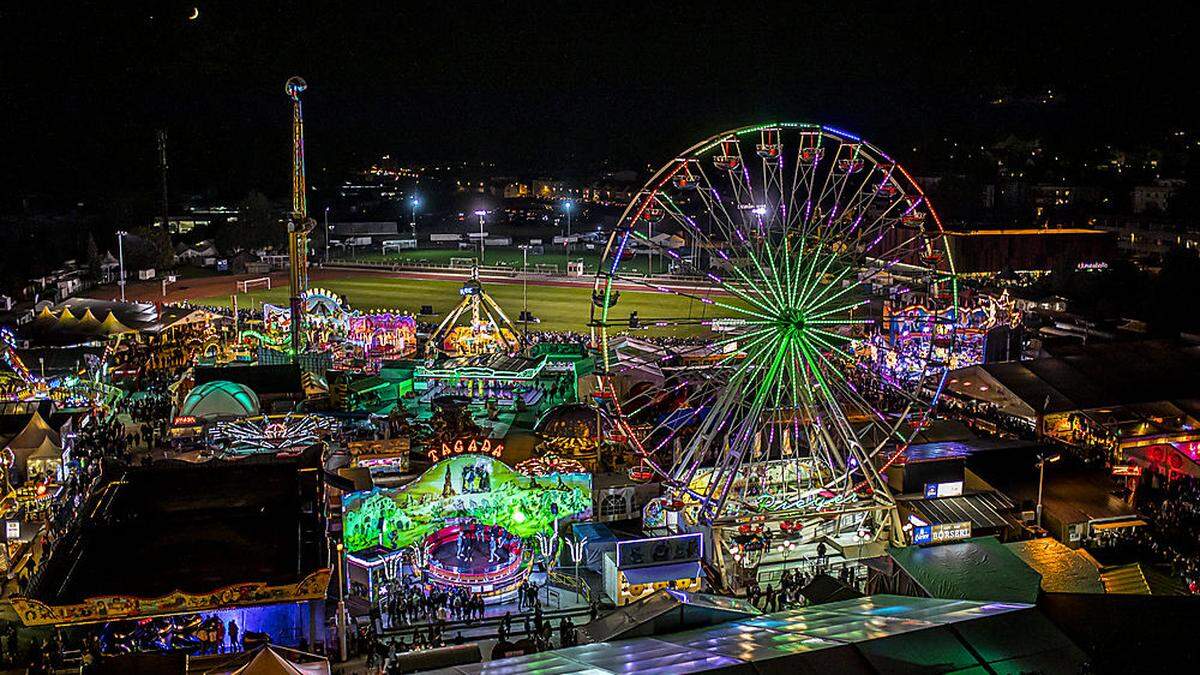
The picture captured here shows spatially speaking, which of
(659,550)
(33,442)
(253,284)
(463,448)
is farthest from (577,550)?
(253,284)

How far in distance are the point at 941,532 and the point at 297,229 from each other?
72.6 feet

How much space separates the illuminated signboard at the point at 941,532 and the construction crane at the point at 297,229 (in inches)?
813

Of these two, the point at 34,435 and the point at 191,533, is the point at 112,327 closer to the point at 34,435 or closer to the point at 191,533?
the point at 34,435

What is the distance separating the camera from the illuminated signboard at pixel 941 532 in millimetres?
18516

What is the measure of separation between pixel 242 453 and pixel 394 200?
90002mm

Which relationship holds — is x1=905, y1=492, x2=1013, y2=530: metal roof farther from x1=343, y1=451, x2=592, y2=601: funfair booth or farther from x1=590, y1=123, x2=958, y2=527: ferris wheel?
x1=343, y1=451, x2=592, y2=601: funfair booth

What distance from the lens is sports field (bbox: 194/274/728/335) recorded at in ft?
146

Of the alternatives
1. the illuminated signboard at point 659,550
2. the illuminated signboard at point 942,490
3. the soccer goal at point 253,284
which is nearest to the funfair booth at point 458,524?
the illuminated signboard at point 659,550

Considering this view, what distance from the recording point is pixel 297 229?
109 feet

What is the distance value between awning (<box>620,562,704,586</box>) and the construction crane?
18898mm

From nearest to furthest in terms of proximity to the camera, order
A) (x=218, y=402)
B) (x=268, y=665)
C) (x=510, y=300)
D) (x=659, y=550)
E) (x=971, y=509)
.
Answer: (x=268, y=665)
(x=659, y=550)
(x=971, y=509)
(x=218, y=402)
(x=510, y=300)

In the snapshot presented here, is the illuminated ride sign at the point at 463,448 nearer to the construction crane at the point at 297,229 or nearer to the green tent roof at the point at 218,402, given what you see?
the green tent roof at the point at 218,402

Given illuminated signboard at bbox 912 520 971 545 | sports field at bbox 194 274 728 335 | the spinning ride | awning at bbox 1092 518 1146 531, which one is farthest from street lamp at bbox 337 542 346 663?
sports field at bbox 194 274 728 335

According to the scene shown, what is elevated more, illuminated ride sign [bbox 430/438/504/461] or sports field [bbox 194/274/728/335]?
sports field [bbox 194/274/728/335]
